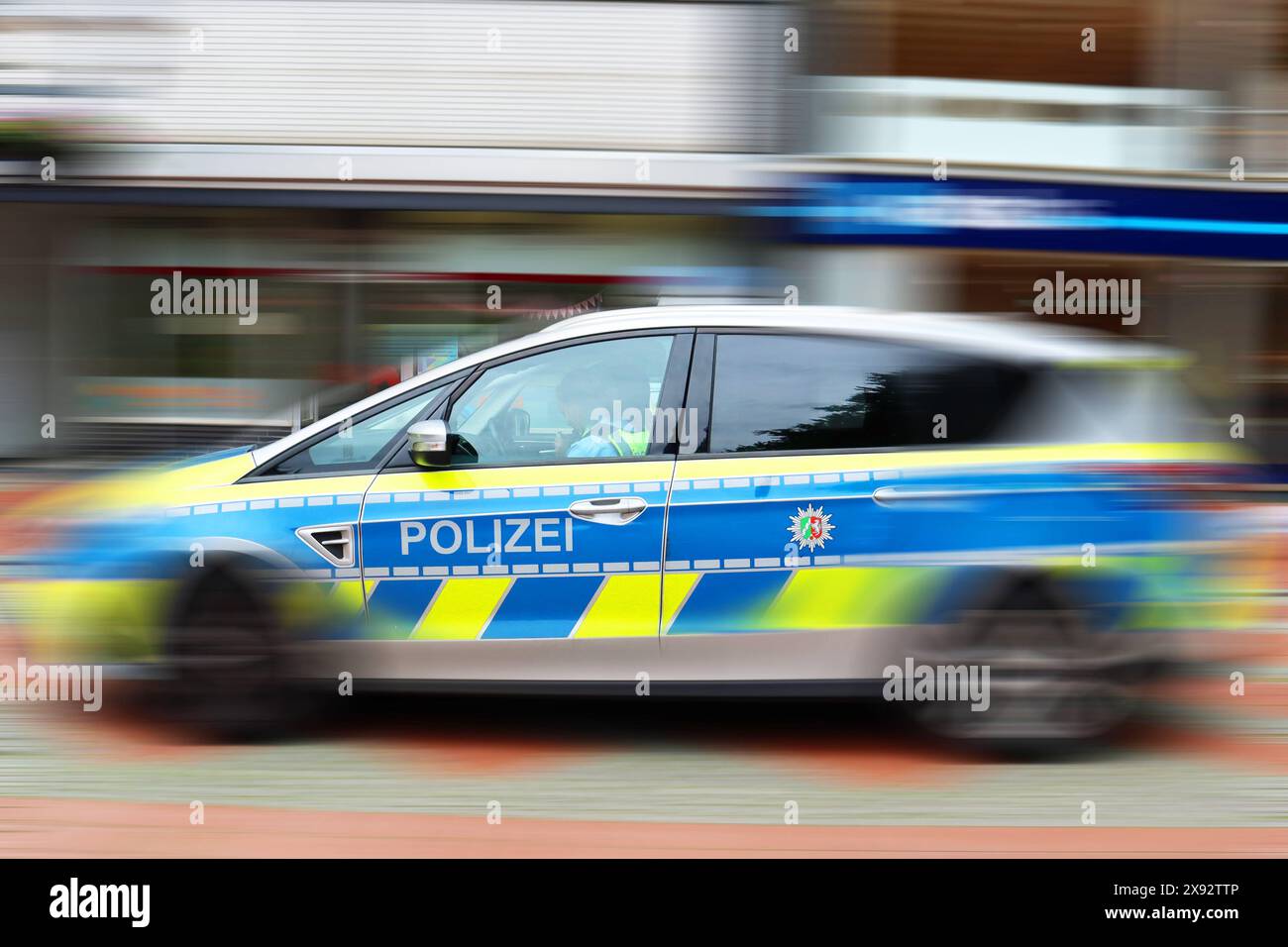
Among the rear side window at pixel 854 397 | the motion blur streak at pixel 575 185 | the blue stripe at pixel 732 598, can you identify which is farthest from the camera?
the motion blur streak at pixel 575 185

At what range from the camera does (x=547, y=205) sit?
12.9 meters

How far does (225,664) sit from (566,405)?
1539mm

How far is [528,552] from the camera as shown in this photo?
4.64 meters

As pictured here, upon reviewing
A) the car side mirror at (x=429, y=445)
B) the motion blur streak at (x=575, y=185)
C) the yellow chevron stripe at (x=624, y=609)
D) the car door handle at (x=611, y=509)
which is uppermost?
the motion blur streak at (x=575, y=185)

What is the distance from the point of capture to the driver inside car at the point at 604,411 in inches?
187

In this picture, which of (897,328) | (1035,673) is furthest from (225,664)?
(1035,673)

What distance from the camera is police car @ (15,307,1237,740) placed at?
4.61 meters

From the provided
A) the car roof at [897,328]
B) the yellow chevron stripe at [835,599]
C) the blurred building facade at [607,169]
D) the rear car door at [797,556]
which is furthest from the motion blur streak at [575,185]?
the yellow chevron stripe at [835,599]

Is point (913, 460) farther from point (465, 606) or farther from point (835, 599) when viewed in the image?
point (465, 606)

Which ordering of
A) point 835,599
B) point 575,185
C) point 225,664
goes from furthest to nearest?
1. point 575,185
2. point 225,664
3. point 835,599

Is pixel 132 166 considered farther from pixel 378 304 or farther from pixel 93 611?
pixel 93 611

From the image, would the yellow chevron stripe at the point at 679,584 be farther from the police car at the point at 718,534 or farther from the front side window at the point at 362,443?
the front side window at the point at 362,443

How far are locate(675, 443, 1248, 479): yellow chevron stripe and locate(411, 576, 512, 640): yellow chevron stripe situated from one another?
2.51ft

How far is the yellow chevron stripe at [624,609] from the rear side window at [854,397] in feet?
1.79
